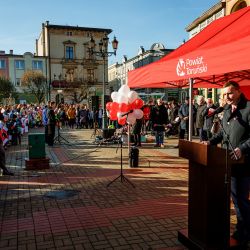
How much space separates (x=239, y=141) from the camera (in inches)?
149

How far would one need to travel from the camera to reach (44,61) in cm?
6303

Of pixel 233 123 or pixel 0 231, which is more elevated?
pixel 233 123

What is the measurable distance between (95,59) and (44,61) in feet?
32.1

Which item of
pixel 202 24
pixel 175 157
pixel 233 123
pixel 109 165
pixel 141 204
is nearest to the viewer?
pixel 233 123

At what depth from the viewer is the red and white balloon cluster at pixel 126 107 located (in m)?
8.47

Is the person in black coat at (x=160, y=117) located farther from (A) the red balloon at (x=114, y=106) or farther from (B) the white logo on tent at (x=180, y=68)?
(B) the white logo on tent at (x=180, y=68)

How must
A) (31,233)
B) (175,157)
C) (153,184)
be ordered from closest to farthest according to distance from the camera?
(31,233), (153,184), (175,157)

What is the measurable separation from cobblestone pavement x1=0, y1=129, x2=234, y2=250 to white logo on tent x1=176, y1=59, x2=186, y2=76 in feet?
7.59

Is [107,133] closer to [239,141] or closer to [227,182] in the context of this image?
[239,141]

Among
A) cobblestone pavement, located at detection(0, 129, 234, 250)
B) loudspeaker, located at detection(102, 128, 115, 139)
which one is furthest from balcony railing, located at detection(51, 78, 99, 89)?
cobblestone pavement, located at detection(0, 129, 234, 250)

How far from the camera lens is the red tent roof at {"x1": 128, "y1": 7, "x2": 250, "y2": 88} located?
4.46 metres

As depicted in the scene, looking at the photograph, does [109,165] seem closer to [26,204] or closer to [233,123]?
[26,204]

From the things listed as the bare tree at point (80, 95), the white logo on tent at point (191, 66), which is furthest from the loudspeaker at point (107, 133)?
the bare tree at point (80, 95)

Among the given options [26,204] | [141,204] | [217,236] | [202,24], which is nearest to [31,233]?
[26,204]
